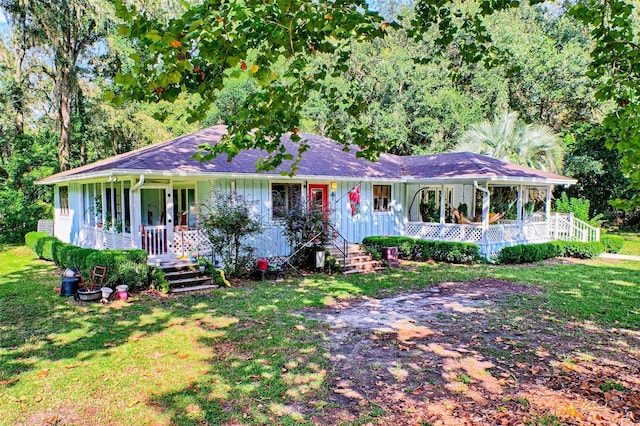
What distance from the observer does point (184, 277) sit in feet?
34.6

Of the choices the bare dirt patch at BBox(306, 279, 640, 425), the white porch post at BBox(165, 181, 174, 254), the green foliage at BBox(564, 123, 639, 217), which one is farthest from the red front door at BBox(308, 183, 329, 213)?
the green foliage at BBox(564, 123, 639, 217)

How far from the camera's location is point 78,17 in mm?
18078

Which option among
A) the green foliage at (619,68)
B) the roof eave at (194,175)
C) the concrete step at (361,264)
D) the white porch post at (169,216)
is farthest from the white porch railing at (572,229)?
the green foliage at (619,68)

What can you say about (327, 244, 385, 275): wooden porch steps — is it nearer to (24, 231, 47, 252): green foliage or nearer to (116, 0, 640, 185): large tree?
(116, 0, 640, 185): large tree

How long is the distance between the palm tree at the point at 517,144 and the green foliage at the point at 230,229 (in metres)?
13.4

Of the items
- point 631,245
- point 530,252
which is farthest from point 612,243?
point 530,252

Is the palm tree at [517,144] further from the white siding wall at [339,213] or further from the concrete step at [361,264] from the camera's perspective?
the concrete step at [361,264]

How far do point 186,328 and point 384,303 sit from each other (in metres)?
3.93

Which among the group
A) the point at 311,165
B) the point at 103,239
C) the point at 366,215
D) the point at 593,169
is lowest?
the point at 103,239

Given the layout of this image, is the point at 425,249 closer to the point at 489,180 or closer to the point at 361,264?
the point at 361,264

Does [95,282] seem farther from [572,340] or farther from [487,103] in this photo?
[487,103]

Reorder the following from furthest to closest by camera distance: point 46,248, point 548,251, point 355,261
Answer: point 548,251 < point 46,248 < point 355,261

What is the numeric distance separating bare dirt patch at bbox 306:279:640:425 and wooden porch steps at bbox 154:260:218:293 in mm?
3503

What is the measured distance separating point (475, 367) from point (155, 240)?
8845mm
